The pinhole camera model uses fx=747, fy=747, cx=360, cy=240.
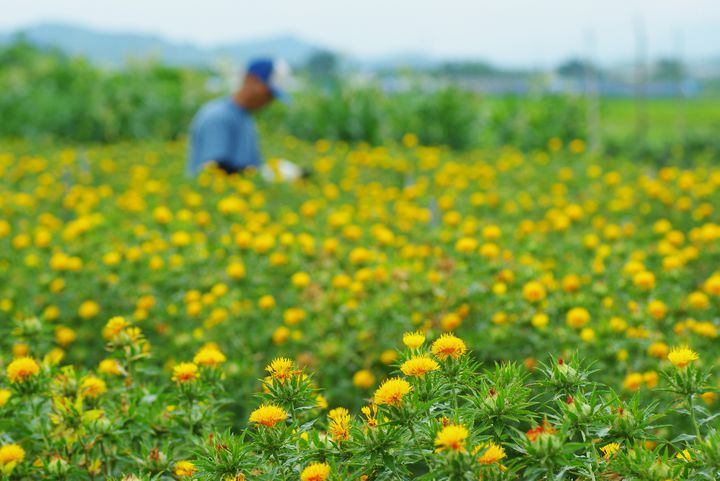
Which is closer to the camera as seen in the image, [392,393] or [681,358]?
[392,393]

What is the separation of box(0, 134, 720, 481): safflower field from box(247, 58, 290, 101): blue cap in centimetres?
84

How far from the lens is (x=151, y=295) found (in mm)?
3514

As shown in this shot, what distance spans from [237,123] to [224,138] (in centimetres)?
23

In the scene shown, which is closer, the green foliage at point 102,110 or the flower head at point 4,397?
the flower head at point 4,397

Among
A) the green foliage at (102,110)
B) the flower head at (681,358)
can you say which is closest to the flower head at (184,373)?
the flower head at (681,358)

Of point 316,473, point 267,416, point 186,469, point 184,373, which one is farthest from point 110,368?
point 316,473

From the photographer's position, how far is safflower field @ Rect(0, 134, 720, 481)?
135 centimetres

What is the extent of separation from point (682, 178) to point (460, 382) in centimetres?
438

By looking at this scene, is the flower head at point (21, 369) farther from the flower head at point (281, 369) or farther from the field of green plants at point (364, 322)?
the flower head at point (281, 369)

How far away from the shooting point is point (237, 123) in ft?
20.8

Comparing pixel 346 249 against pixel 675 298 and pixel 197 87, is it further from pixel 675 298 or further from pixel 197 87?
pixel 197 87

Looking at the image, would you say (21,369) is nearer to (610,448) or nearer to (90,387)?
(90,387)

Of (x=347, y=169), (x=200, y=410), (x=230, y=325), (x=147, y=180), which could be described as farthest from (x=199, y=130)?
(x=200, y=410)

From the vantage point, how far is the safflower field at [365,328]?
53.2 inches
